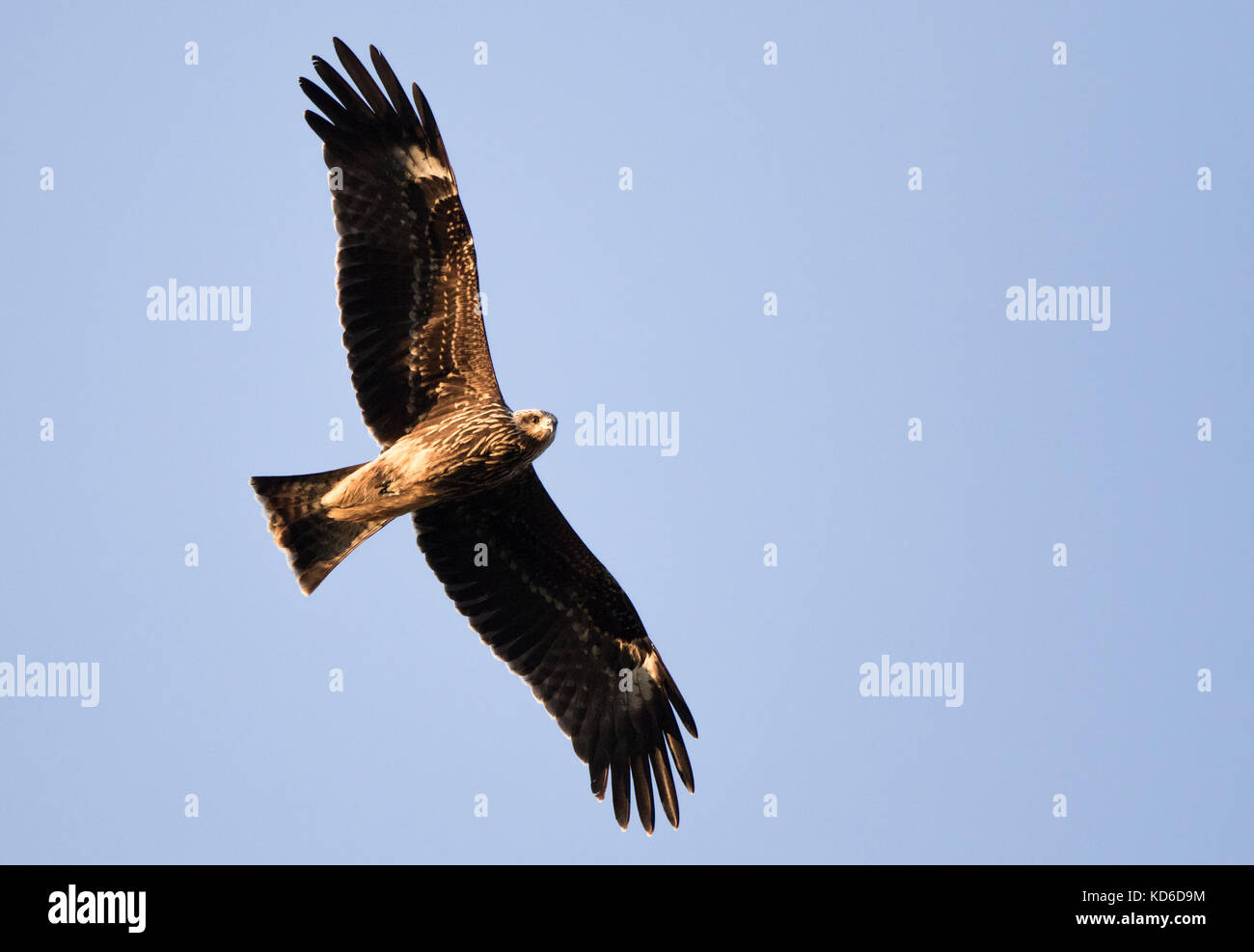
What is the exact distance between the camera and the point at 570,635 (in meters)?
15.0

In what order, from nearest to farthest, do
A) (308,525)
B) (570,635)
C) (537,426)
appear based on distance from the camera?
(537,426) < (308,525) < (570,635)

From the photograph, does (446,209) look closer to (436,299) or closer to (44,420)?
(436,299)

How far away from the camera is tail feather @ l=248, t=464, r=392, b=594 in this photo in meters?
13.7

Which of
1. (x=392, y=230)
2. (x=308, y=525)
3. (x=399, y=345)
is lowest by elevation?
(x=308, y=525)

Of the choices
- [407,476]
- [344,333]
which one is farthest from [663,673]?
[344,333]

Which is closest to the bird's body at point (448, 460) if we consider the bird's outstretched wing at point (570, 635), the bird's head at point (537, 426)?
the bird's head at point (537, 426)

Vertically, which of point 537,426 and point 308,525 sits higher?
point 537,426

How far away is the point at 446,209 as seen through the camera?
1341 cm

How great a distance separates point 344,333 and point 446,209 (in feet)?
4.30

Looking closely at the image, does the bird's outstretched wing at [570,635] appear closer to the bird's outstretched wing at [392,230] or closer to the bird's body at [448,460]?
the bird's body at [448,460]

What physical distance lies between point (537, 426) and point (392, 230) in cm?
201

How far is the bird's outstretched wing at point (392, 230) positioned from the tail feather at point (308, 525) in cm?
99

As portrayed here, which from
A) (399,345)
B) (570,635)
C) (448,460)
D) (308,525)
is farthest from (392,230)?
(570,635)

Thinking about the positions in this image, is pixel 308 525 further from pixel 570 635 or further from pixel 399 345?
pixel 570 635
